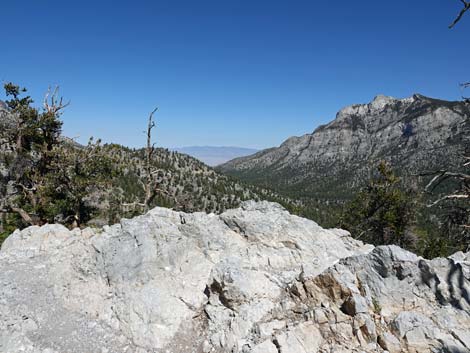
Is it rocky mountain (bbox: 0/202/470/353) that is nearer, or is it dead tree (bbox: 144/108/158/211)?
rocky mountain (bbox: 0/202/470/353)

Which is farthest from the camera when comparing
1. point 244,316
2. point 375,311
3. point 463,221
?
point 463,221

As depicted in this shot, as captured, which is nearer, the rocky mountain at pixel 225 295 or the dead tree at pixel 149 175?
the rocky mountain at pixel 225 295

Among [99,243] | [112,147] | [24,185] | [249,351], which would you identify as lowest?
[249,351]

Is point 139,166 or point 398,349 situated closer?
point 398,349

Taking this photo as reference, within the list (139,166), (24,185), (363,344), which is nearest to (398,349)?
(363,344)

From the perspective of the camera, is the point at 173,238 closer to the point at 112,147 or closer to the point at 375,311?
the point at 375,311

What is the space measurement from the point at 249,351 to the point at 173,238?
21.8 feet

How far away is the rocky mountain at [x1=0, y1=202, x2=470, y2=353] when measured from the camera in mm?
9805

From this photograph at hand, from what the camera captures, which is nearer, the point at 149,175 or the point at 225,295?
the point at 225,295

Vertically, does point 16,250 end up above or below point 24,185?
below

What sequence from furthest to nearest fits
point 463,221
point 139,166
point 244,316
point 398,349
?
point 139,166 < point 463,221 < point 244,316 < point 398,349

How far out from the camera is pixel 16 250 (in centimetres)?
1591

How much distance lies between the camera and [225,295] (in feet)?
39.2

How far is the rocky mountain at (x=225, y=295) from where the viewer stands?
9.80m
